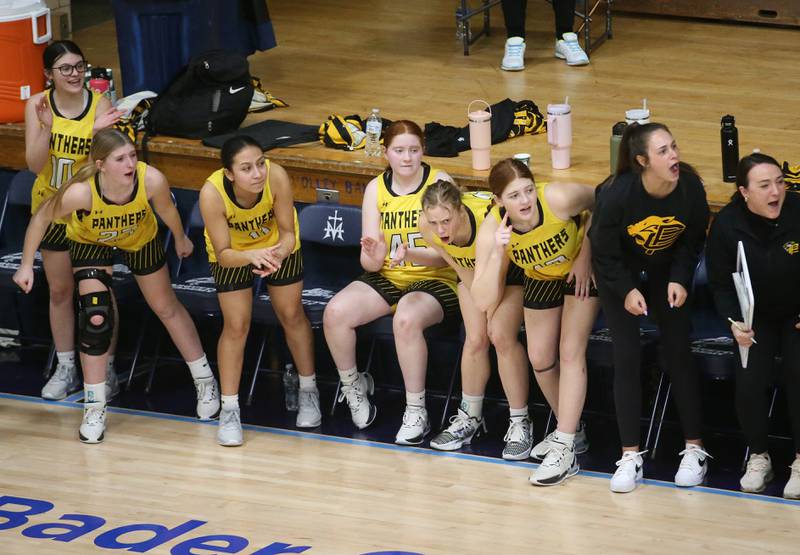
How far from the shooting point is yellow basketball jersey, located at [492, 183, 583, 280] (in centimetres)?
539

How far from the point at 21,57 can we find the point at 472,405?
3044 mm

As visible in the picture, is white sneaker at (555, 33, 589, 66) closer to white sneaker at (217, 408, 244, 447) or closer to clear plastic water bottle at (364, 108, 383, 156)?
clear plastic water bottle at (364, 108, 383, 156)

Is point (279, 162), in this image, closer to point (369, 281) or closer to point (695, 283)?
point (369, 281)

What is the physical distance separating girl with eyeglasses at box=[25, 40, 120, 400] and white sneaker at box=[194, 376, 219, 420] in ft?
1.75

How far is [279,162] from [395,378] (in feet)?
3.72

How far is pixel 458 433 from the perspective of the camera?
5.94 meters

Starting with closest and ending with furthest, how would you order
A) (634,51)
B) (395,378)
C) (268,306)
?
(268,306) → (395,378) → (634,51)

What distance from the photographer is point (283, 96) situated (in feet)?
25.7

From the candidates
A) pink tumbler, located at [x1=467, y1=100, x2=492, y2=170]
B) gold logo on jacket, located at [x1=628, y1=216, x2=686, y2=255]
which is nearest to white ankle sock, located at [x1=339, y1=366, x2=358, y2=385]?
pink tumbler, located at [x1=467, y1=100, x2=492, y2=170]

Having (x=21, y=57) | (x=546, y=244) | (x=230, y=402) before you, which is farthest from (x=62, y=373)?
(x=546, y=244)

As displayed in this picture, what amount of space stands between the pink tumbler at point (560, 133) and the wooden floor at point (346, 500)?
1.47 m

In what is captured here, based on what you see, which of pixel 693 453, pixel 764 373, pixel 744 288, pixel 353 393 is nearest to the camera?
pixel 744 288

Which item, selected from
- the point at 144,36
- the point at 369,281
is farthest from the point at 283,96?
the point at 369,281

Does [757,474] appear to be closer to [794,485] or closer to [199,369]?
[794,485]
